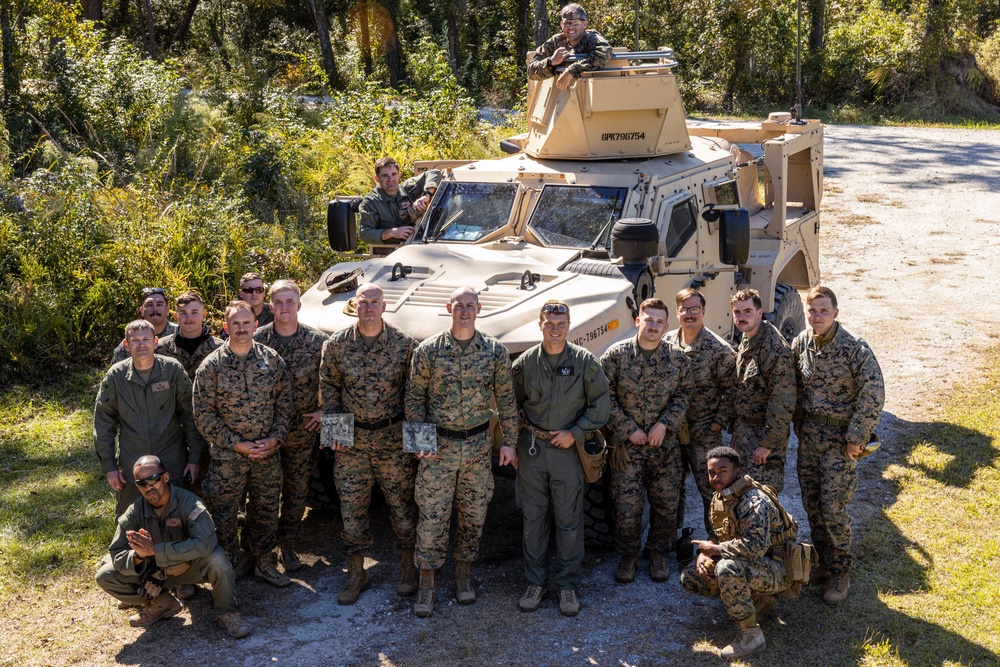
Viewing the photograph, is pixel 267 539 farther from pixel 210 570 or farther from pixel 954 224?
pixel 954 224

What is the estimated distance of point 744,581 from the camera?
5.28 m

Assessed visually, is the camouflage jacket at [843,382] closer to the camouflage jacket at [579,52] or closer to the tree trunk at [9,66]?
the camouflage jacket at [579,52]

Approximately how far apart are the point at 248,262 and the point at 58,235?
180 cm

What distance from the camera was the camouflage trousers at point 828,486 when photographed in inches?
227

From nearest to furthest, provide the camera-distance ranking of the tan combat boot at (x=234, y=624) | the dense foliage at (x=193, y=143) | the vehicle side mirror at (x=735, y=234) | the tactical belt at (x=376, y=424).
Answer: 1. the tan combat boot at (x=234, y=624)
2. the tactical belt at (x=376, y=424)
3. the vehicle side mirror at (x=735, y=234)
4. the dense foliage at (x=193, y=143)

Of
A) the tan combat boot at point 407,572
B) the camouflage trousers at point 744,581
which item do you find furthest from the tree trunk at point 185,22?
the camouflage trousers at point 744,581

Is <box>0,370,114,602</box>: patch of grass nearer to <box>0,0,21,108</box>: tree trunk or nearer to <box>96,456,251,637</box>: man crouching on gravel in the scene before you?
<box>96,456,251,637</box>: man crouching on gravel

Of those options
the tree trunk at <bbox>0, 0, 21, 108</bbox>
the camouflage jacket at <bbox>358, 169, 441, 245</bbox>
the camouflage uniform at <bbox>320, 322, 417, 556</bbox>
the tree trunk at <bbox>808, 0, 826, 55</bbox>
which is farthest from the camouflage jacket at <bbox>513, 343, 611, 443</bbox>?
the tree trunk at <bbox>808, 0, 826, 55</bbox>

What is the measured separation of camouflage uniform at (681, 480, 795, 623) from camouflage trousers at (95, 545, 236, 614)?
102 inches

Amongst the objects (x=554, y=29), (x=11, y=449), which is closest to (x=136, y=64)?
(x=11, y=449)

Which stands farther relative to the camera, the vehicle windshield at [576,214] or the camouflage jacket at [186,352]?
the vehicle windshield at [576,214]

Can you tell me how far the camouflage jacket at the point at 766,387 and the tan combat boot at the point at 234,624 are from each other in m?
2.95

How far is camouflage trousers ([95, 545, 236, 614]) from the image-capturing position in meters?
5.59

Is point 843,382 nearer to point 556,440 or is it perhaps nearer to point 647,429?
point 647,429
